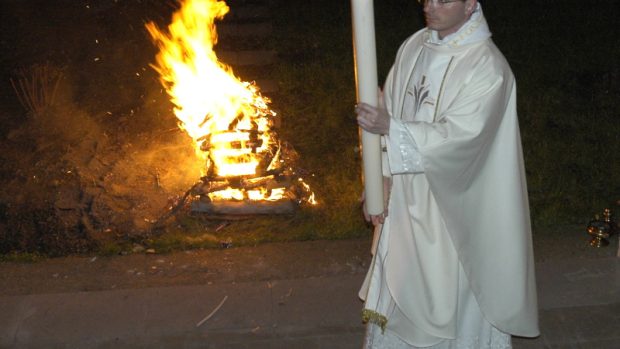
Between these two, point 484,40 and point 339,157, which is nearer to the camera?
point 484,40

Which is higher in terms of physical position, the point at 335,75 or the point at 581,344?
the point at 335,75

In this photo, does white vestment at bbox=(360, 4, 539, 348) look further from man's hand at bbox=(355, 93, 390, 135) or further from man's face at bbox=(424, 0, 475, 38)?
man's hand at bbox=(355, 93, 390, 135)

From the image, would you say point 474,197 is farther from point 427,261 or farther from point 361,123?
point 361,123

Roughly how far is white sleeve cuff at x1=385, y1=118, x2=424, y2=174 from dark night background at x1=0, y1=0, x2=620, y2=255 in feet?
9.19

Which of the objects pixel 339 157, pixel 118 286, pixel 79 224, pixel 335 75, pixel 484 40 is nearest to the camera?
pixel 484 40

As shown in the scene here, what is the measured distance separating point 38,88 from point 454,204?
261 inches

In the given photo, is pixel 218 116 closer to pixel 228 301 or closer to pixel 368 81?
pixel 228 301

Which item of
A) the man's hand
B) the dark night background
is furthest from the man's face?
the dark night background

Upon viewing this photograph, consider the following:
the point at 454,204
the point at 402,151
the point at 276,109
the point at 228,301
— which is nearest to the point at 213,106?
the point at 276,109

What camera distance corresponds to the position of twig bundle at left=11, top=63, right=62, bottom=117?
8445 mm

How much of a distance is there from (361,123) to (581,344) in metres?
2.53

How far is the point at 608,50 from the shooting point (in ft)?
33.6

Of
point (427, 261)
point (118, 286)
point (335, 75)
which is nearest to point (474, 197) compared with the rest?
point (427, 261)

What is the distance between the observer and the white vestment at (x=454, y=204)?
10.7 ft
